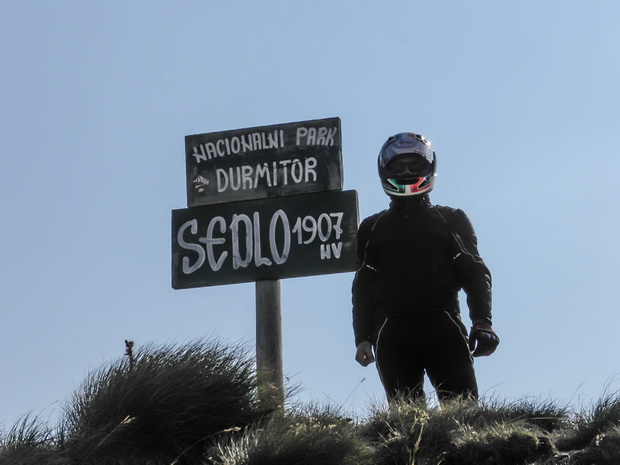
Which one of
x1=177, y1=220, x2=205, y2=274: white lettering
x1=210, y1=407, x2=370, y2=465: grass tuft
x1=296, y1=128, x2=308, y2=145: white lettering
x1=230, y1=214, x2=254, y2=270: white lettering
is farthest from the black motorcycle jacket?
x1=210, y1=407, x2=370, y2=465: grass tuft

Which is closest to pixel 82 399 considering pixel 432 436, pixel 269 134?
pixel 432 436

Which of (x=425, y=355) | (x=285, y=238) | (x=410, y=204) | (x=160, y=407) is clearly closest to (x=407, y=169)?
(x=410, y=204)

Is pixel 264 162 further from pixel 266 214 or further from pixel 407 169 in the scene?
pixel 407 169

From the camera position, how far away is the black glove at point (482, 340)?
7727mm

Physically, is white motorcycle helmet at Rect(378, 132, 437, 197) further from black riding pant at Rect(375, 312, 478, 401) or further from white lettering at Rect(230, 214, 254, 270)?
white lettering at Rect(230, 214, 254, 270)

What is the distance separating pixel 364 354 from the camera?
26.2 ft

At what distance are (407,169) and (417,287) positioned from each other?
2.91 ft

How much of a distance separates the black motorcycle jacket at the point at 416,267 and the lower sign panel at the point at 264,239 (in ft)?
2.41

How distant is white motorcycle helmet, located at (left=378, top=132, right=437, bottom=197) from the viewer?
322 inches

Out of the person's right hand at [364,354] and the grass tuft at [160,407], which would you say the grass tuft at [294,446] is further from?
the person's right hand at [364,354]

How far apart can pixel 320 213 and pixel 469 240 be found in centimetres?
154

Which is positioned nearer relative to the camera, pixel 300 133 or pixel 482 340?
pixel 482 340

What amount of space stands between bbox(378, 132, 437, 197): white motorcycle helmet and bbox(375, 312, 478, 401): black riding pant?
3.14 ft

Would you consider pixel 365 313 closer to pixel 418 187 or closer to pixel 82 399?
pixel 418 187
